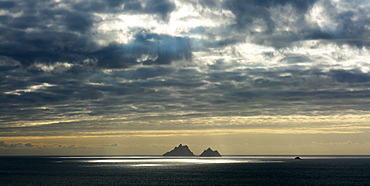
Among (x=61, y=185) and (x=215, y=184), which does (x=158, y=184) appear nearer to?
(x=215, y=184)

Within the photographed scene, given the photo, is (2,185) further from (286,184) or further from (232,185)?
(286,184)

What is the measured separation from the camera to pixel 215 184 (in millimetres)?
128625

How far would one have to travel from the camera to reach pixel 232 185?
125m

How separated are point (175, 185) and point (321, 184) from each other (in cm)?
4572

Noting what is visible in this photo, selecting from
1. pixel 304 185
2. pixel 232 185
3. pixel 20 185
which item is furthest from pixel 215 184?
pixel 20 185

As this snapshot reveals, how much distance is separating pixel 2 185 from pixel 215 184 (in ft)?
215

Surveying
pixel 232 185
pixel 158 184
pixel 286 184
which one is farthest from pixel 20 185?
pixel 286 184

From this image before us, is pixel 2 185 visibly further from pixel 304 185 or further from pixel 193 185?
A: pixel 304 185

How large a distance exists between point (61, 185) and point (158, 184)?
29469 mm

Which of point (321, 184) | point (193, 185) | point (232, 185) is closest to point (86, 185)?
point (193, 185)

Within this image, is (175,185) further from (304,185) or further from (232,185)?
(304,185)

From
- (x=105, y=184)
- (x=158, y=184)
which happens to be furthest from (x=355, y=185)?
(x=105, y=184)

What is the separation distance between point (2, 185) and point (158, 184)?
157 feet

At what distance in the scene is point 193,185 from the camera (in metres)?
126
